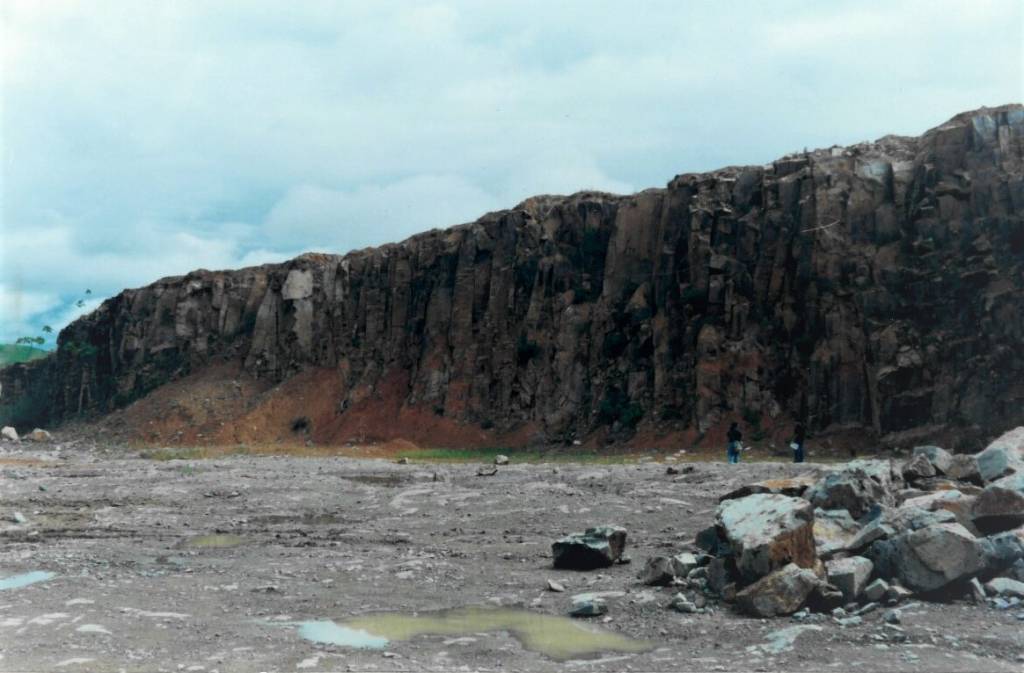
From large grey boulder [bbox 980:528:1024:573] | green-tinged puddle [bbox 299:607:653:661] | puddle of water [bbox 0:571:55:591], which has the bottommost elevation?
green-tinged puddle [bbox 299:607:653:661]

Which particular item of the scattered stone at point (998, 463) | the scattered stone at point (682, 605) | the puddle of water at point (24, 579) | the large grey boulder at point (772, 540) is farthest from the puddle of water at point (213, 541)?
the scattered stone at point (998, 463)

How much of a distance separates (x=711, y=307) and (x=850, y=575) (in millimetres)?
36128

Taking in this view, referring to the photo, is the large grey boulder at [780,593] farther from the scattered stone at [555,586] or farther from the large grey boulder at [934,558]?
the scattered stone at [555,586]

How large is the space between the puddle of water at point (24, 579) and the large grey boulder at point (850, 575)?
37.1 ft

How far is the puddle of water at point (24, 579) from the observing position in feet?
43.7

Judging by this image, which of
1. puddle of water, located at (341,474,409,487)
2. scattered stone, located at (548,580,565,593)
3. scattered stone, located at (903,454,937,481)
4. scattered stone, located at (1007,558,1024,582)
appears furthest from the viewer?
puddle of water, located at (341,474,409,487)

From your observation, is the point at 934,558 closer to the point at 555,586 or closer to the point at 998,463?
the point at 555,586

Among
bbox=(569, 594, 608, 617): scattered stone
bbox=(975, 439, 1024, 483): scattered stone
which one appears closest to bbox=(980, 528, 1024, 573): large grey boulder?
bbox=(975, 439, 1024, 483): scattered stone

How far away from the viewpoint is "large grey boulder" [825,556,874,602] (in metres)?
10.6

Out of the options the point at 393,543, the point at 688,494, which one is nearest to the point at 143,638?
the point at 393,543

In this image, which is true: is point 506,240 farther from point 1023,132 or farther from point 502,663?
point 502,663

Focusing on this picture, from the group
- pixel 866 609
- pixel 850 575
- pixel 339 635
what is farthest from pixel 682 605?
pixel 339 635

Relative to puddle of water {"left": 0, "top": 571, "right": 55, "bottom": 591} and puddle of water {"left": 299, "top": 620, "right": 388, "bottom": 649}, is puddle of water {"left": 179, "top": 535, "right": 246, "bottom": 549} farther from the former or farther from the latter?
puddle of water {"left": 299, "top": 620, "right": 388, "bottom": 649}

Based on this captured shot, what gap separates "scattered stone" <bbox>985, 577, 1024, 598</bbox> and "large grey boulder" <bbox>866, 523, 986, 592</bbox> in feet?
0.70
